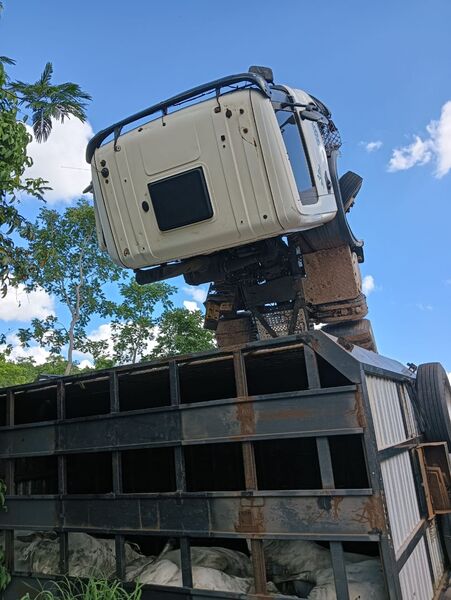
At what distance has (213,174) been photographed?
327 centimetres

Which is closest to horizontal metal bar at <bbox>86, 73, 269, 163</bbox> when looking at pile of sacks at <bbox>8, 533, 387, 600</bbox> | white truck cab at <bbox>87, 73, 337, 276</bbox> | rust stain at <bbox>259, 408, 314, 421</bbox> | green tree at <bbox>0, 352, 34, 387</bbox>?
white truck cab at <bbox>87, 73, 337, 276</bbox>

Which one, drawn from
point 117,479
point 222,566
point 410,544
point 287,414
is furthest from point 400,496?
point 117,479

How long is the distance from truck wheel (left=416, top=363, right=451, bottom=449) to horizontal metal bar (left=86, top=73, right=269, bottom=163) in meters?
2.48

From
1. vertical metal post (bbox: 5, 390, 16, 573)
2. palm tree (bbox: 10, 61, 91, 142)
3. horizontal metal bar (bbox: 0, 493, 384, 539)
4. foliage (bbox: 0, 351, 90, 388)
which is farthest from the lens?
foliage (bbox: 0, 351, 90, 388)

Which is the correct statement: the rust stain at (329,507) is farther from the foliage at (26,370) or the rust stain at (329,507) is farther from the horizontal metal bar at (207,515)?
the foliage at (26,370)

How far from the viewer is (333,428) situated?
2.49 meters

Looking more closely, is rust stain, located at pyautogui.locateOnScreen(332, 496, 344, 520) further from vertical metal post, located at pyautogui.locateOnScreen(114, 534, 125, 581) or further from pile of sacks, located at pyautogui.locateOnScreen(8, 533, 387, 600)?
vertical metal post, located at pyautogui.locateOnScreen(114, 534, 125, 581)

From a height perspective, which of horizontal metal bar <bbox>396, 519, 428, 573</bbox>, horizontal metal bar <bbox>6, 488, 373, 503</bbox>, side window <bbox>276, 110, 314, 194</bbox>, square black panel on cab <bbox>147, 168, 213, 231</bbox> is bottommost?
horizontal metal bar <bbox>396, 519, 428, 573</bbox>

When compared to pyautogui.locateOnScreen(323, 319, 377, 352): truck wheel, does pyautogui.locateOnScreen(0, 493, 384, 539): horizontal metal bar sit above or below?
below

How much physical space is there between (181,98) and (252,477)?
2472 millimetres

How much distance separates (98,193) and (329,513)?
106 inches

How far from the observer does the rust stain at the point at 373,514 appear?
232cm

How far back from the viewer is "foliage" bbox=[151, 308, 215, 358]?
1298 cm

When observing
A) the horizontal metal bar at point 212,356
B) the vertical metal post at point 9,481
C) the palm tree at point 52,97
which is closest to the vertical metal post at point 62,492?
the horizontal metal bar at point 212,356
